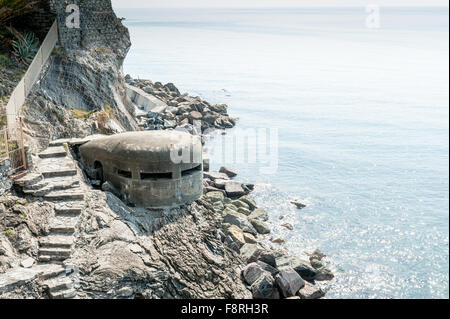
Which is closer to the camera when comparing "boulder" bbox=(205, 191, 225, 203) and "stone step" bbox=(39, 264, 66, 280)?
"stone step" bbox=(39, 264, 66, 280)

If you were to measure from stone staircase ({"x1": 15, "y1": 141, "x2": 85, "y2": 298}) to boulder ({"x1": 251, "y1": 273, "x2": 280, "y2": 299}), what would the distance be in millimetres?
8694

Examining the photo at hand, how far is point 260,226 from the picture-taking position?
1226 inches

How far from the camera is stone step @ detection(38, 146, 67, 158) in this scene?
19.9 metres

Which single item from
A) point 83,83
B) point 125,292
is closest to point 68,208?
point 125,292

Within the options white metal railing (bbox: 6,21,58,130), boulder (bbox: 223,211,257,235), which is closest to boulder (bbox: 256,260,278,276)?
boulder (bbox: 223,211,257,235)

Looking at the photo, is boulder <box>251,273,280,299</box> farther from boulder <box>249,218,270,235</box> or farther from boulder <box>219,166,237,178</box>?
boulder <box>219,166,237,178</box>

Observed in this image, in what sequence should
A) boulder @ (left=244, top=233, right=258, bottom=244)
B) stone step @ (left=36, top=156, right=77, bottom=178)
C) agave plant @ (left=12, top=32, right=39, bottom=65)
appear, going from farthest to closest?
boulder @ (left=244, top=233, right=258, bottom=244)
agave plant @ (left=12, top=32, right=39, bottom=65)
stone step @ (left=36, top=156, right=77, bottom=178)

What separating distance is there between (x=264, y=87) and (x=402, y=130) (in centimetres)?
3243

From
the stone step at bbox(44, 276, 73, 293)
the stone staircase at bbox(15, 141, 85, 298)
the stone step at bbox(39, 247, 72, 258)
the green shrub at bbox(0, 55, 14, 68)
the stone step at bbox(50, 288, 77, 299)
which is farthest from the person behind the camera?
the green shrub at bbox(0, 55, 14, 68)

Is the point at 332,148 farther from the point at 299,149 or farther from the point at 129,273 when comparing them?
the point at 129,273

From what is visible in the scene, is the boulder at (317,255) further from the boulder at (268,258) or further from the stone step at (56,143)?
the stone step at (56,143)

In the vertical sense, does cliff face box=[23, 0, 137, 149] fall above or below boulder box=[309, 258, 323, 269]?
above

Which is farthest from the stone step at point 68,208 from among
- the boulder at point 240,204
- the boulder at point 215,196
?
the boulder at point 240,204

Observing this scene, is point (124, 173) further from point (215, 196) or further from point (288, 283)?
point (215, 196)
